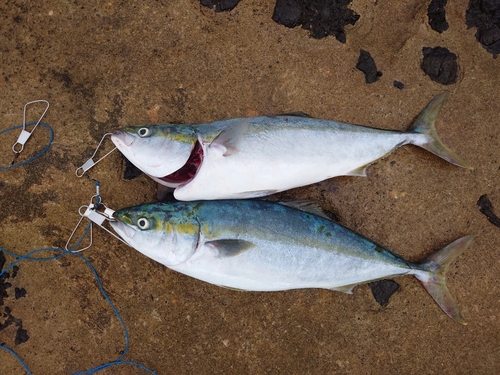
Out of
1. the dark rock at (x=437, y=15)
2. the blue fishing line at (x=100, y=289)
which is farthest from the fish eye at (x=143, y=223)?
the dark rock at (x=437, y=15)

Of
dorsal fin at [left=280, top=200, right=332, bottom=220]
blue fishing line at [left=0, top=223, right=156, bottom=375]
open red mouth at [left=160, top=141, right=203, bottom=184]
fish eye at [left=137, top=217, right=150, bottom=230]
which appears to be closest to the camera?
fish eye at [left=137, top=217, right=150, bottom=230]

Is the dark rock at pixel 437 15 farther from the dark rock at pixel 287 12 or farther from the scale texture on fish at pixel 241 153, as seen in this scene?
the scale texture on fish at pixel 241 153

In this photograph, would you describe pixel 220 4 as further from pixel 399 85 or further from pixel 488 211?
pixel 488 211

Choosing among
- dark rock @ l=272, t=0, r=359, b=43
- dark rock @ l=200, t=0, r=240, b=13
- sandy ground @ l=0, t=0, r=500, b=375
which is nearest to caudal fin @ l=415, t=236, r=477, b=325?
sandy ground @ l=0, t=0, r=500, b=375

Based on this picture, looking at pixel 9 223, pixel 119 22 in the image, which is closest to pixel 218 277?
pixel 9 223

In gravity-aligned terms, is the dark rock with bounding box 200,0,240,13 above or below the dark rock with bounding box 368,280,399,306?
above

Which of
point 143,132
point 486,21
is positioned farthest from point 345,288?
point 486,21

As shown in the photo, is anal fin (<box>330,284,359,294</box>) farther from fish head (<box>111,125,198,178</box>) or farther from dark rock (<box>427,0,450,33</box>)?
dark rock (<box>427,0,450,33</box>)
